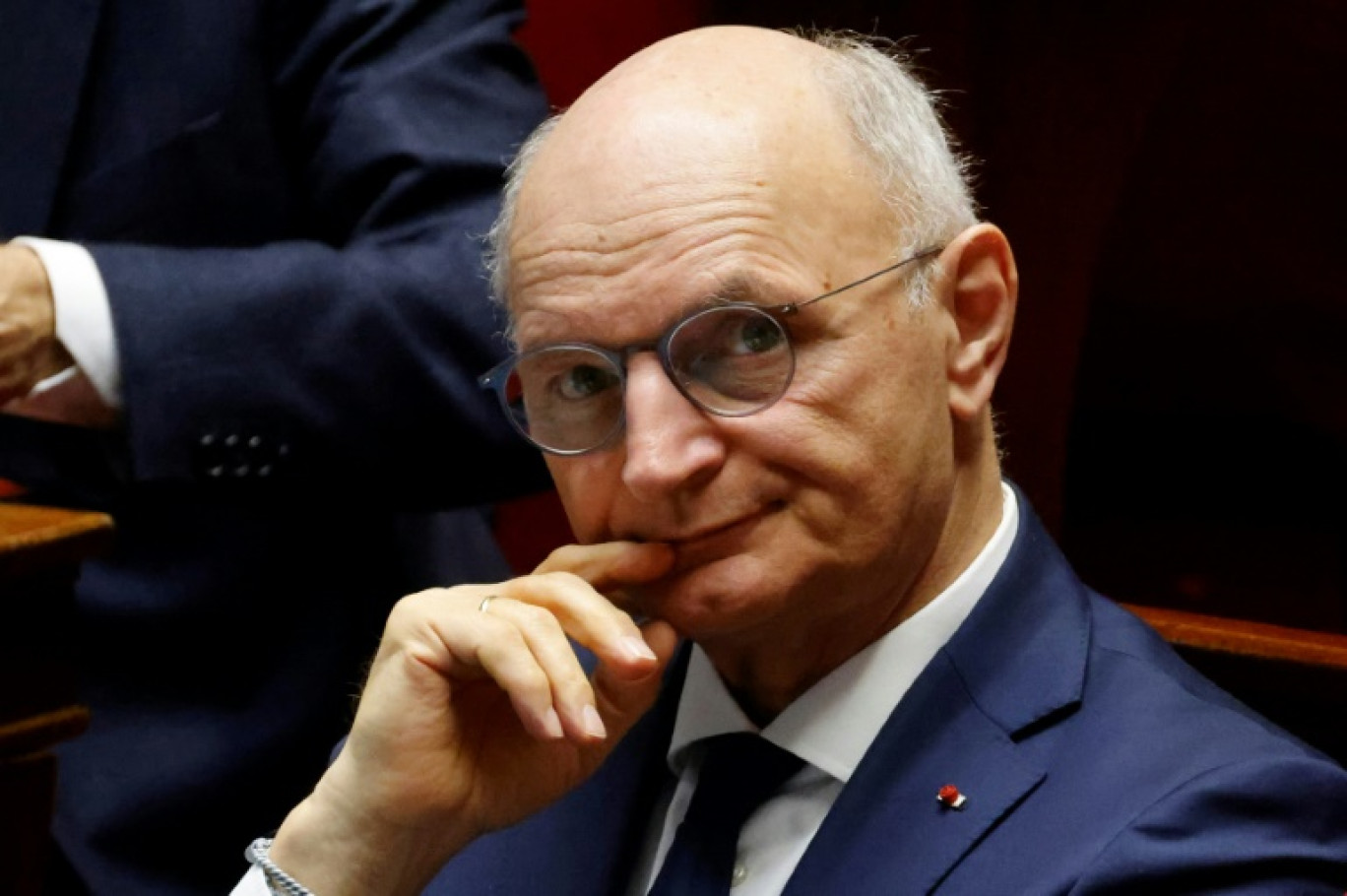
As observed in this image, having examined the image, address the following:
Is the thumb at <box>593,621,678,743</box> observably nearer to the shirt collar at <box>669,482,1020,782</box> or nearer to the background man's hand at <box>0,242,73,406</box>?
the shirt collar at <box>669,482,1020,782</box>

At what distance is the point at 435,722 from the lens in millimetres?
1523

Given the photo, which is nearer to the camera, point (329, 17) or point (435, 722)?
point (435, 722)

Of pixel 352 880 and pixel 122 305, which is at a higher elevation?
pixel 122 305

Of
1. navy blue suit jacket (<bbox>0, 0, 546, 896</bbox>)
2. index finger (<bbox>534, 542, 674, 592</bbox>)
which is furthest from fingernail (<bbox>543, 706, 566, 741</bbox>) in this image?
navy blue suit jacket (<bbox>0, 0, 546, 896</bbox>)

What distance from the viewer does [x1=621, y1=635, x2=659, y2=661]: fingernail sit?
54.7 inches

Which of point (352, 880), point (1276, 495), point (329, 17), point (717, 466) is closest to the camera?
point (717, 466)

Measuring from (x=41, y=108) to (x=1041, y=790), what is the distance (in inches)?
51.5

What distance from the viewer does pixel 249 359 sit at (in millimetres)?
1994

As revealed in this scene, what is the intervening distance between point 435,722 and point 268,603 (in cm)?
63

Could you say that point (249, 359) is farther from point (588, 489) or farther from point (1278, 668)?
point (1278, 668)

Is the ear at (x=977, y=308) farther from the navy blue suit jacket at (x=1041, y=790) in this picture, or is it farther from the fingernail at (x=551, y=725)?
the fingernail at (x=551, y=725)

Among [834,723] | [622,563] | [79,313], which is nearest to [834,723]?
[834,723]

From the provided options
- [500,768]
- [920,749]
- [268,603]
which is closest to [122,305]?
[268,603]

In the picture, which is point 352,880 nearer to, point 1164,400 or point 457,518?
point 457,518
